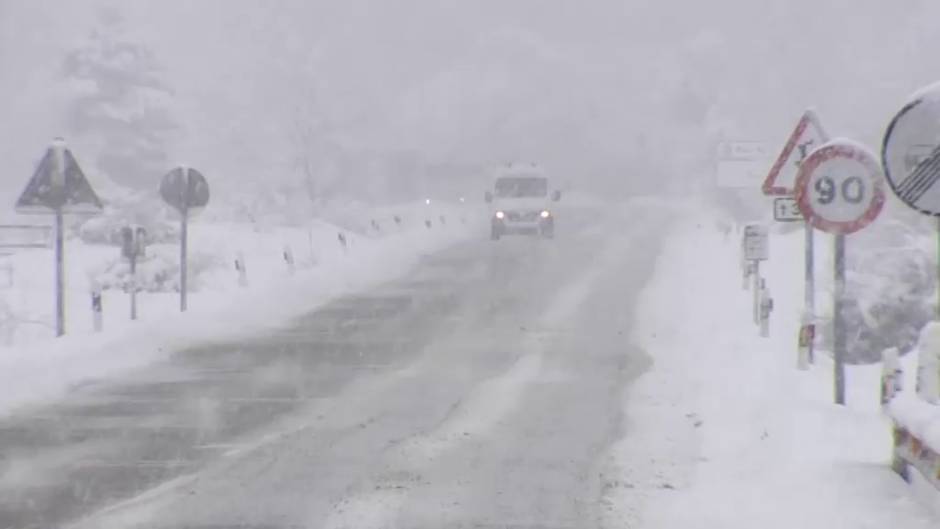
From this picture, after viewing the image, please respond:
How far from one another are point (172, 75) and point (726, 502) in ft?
349

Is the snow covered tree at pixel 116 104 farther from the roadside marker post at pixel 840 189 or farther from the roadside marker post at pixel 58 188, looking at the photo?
the roadside marker post at pixel 840 189

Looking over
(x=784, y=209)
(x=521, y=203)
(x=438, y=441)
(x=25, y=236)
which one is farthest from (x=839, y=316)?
(x=25, y=236)

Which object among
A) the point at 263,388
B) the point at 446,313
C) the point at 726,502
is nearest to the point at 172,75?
the point at 446,313

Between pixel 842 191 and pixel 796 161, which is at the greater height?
pixel 796 161

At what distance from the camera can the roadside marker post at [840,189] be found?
1252 cm

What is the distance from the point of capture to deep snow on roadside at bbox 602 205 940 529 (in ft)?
31.3

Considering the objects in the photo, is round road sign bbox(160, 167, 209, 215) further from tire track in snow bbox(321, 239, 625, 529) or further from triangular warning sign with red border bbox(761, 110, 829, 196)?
triangular warning sign with red border bbox(761, 110, 829, 196)

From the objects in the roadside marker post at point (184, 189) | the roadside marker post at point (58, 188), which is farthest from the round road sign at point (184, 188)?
the roadside marker post at point (58, 188)

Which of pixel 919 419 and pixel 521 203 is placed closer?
pixel 919 419

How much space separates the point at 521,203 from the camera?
163 ft

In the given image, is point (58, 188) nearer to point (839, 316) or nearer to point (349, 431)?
point (349, 431)

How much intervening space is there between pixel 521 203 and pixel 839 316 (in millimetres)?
36160

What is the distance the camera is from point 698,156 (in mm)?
107500

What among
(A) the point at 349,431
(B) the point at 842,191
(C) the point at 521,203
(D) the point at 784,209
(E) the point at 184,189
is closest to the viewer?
(B) the point at 842,191
